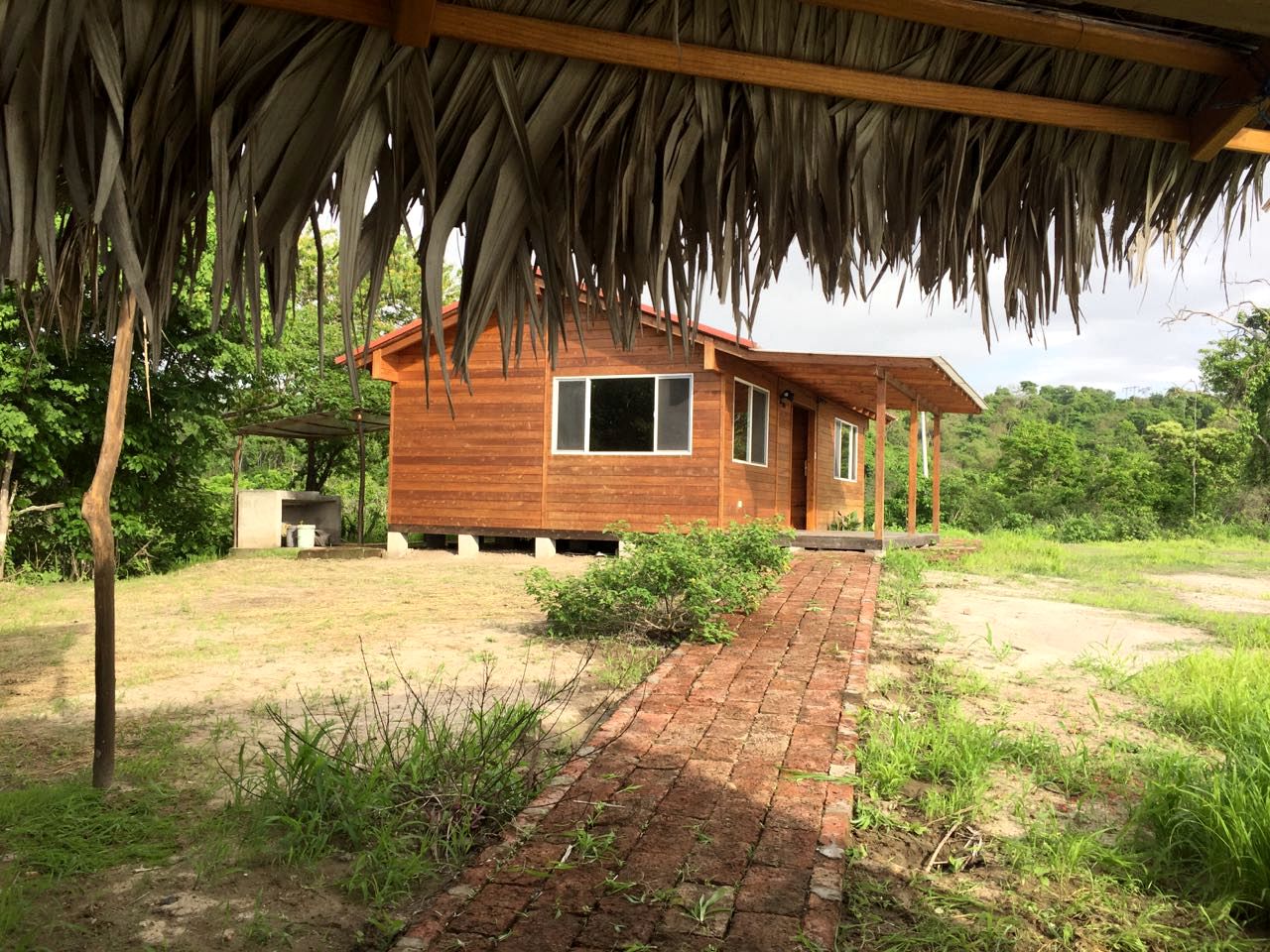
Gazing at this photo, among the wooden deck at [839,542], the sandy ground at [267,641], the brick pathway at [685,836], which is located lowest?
the sandy ground at [267,641]

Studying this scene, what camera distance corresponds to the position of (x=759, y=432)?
13305 mm

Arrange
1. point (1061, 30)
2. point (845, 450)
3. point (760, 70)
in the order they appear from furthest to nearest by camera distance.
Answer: point (845, 450)
point (760, 70)
point (1061, 30)

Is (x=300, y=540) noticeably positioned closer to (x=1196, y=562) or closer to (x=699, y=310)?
(x=699, y=310)

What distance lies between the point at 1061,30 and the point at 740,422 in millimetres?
10798

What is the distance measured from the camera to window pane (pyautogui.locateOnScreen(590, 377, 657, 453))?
12.3m

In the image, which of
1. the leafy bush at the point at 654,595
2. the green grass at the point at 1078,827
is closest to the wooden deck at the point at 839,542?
the leafy bush at the point at 654,595

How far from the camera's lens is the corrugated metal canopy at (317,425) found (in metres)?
14.1

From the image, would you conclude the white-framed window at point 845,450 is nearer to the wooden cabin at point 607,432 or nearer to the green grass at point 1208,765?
the wooden cabin at point 607,432

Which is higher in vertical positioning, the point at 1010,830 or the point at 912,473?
the point at 912,473

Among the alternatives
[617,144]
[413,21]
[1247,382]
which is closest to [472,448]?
[617,144]

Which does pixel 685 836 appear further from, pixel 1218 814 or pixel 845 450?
pixel 845 450

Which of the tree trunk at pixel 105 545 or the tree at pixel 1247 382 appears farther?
the tree at pixel 1247 382

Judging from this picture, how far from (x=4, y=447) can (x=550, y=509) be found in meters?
6.56

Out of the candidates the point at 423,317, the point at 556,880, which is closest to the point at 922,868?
the point at 556,880
